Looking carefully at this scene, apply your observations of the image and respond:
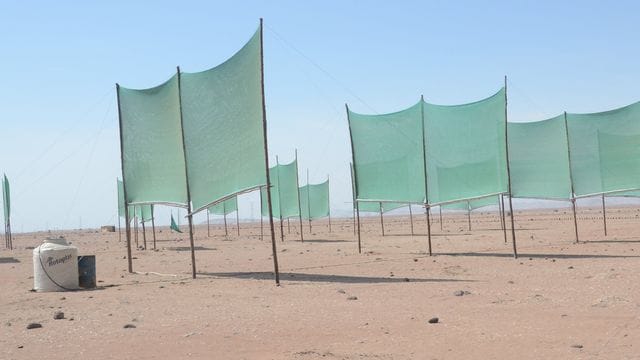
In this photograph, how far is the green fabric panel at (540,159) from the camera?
71.2 feet

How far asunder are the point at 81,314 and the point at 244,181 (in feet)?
17.4

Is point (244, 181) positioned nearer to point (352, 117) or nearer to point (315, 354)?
point (352, 117)

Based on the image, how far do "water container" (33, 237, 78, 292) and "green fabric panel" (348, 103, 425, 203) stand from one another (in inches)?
353

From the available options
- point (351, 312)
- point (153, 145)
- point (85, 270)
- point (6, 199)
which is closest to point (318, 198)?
point (6, 199)

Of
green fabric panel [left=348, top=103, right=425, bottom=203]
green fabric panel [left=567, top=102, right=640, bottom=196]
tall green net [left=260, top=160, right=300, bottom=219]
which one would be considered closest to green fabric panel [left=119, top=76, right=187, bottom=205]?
green fabric panel [left=348, top=103, right=425, bottom=203]

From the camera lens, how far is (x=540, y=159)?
2208 cm

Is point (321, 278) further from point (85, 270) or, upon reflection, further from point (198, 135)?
point (85, 270)

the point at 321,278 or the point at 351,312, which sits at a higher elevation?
the point at 321,278

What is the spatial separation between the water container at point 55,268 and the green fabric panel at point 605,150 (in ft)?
50.3

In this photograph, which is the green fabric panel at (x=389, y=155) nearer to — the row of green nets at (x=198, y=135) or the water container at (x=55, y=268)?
the row of green nets at (x=198, y=135)

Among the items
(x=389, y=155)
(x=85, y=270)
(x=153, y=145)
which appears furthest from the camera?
(x=389, y=155)

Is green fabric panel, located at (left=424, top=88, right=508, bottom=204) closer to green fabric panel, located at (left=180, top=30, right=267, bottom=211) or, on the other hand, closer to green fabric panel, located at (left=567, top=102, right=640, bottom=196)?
green fabric panel, located at (left=567, top=102, right=640, bottom=196)

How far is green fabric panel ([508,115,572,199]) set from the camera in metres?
21.7

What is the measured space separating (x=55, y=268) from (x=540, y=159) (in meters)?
15.3
